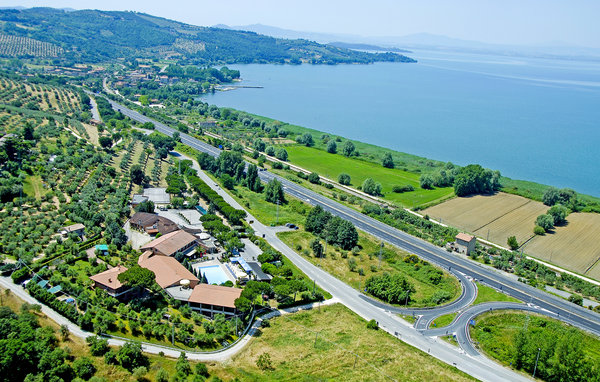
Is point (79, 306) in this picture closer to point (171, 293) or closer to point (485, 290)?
point (171, 293)

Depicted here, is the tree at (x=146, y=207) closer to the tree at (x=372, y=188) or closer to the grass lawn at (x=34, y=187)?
the grass lawn at (x=34, y=187)

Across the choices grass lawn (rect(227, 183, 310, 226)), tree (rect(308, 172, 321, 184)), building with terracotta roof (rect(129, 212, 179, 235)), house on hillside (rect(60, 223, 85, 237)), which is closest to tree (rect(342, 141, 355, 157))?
tree (rect(308, 172, 321, 184))

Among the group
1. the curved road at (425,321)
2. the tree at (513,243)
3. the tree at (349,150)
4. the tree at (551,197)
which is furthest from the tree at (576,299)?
the tree at (349,150)

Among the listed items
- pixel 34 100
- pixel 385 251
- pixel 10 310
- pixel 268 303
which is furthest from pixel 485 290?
pixel 34 100

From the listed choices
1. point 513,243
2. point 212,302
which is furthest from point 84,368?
point 513,243

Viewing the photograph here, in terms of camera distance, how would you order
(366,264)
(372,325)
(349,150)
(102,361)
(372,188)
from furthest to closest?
(349,150) → (372,188) → (366,264) → (372,325) → (102,361)

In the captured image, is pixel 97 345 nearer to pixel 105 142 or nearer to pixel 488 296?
pixel 488 296

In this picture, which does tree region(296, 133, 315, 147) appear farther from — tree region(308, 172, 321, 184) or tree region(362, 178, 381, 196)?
tree region(362, 178, 381, 196)
